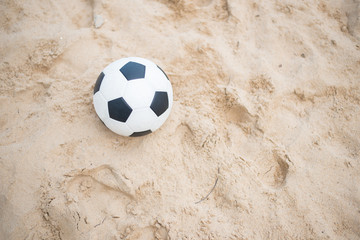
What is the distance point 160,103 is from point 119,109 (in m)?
0.28

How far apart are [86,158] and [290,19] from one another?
8.17 feet

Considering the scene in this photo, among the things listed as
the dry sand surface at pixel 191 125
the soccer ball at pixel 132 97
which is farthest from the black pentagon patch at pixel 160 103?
the dry sand surface at pixel 191 125

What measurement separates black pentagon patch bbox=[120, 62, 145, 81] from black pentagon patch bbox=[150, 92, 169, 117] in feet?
0.59

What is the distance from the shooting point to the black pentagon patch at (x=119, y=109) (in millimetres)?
1574

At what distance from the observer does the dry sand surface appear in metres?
1.67

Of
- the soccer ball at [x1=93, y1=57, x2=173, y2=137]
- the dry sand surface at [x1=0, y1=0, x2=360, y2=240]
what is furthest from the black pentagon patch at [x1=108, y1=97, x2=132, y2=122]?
the dry sand surface at [x1=0, y1=0, x2=360, y2=240]

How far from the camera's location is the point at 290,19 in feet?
8.32

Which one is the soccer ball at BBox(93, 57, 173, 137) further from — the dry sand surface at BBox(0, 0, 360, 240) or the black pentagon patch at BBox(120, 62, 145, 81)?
the dry sand surface at BBox(0, 0, 360, 240)

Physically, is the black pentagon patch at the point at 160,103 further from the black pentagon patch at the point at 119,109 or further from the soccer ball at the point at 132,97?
→ the black pentagon patch at the point at 119,109

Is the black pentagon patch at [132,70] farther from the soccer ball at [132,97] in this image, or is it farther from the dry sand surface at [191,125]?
the dry sand surface at [191,125]

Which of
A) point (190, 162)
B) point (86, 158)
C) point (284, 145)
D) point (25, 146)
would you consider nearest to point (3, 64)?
point (25, 146)

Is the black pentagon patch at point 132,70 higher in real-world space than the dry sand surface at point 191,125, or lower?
higher

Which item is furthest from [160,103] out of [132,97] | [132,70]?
[132,70]

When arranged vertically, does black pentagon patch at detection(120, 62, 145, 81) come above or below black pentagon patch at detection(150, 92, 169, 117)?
above
